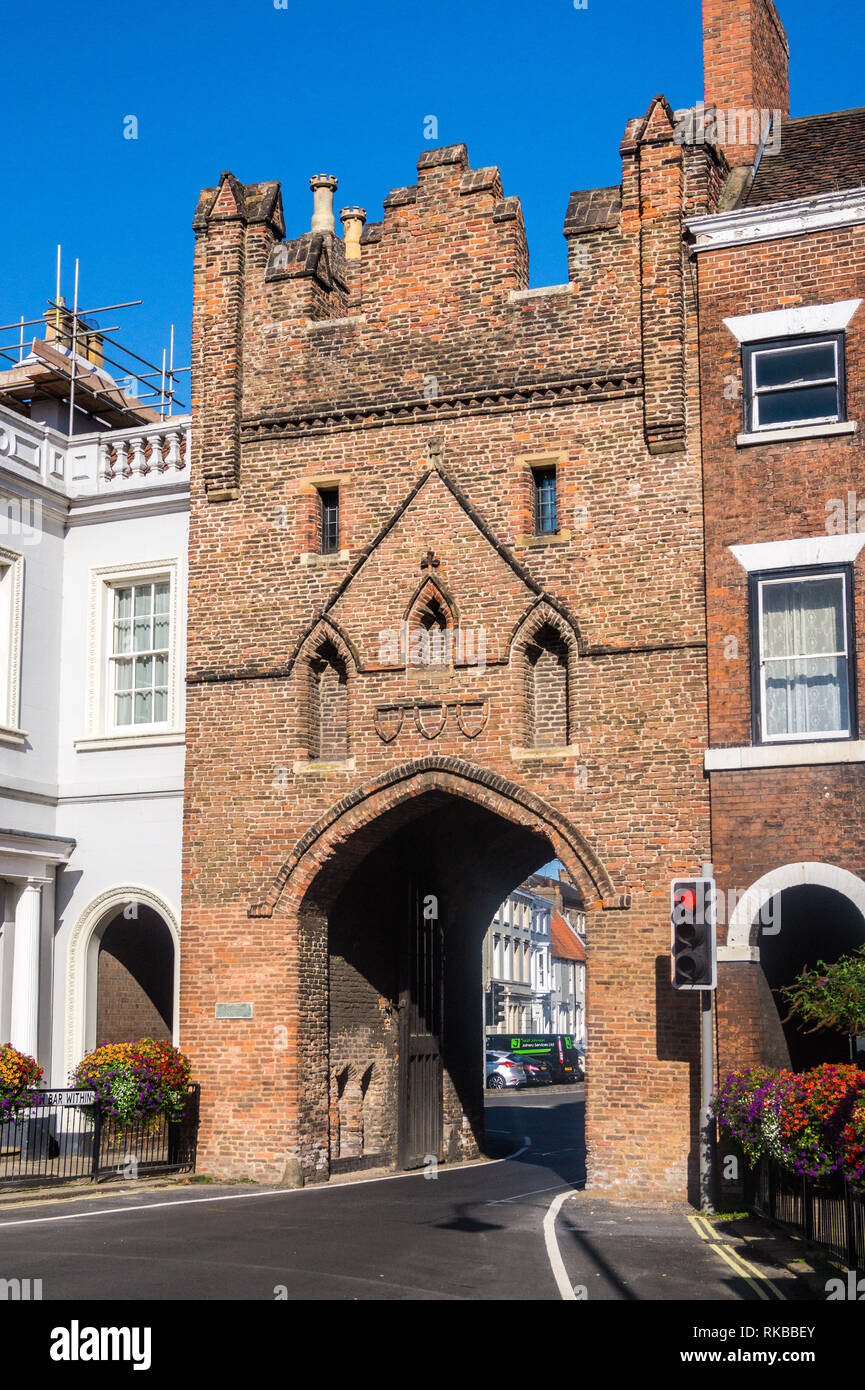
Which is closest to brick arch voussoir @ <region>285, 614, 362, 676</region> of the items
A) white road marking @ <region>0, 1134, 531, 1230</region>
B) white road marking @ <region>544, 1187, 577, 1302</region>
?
white road marking @ <region>0, 1134, 531, 1230</region>

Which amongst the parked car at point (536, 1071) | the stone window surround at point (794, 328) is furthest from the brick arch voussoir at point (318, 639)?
the parked car at point (536, 1071)

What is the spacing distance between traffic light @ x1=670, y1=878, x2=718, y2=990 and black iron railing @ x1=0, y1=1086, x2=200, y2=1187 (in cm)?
705

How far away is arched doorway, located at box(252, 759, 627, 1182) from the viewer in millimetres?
20359

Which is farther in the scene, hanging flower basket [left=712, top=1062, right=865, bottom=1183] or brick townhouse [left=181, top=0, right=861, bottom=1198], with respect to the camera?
brick townhouse [left=181, top=0, right=861, bottom=1198]

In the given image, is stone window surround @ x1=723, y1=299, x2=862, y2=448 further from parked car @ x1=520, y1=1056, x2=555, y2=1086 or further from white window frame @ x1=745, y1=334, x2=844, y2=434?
parked car @ x1=520, y1=1056, x2=555, y2=1086

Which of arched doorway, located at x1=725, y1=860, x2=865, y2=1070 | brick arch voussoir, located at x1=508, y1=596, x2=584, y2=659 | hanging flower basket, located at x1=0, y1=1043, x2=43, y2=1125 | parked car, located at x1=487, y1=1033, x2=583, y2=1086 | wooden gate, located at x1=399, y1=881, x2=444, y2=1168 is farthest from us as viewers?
parked car, located at x1=487, y1=1033, x2=583, y2=1086

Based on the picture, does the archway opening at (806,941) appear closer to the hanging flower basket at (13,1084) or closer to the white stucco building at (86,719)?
the white stucco building at (86,719)

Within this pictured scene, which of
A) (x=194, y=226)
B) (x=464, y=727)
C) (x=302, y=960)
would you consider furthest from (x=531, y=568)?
(x=194, y=226)

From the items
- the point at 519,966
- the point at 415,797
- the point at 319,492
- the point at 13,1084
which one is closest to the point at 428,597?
the point at 319,492

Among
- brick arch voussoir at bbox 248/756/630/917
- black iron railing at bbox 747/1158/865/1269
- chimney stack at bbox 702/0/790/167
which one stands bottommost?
black iron railing at bbox 747/1158/865/1269

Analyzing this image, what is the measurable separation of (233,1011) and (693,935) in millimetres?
6623

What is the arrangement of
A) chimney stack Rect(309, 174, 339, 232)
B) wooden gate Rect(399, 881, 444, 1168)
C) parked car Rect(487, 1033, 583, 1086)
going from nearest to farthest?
wooden gate Rect(399, 881, 444, 1168) < chimney stack Rect(309, 174, 339, 232) < parked car Rect(487, 1033, 583, 1086)

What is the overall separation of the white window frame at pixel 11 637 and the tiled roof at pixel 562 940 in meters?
66.4
